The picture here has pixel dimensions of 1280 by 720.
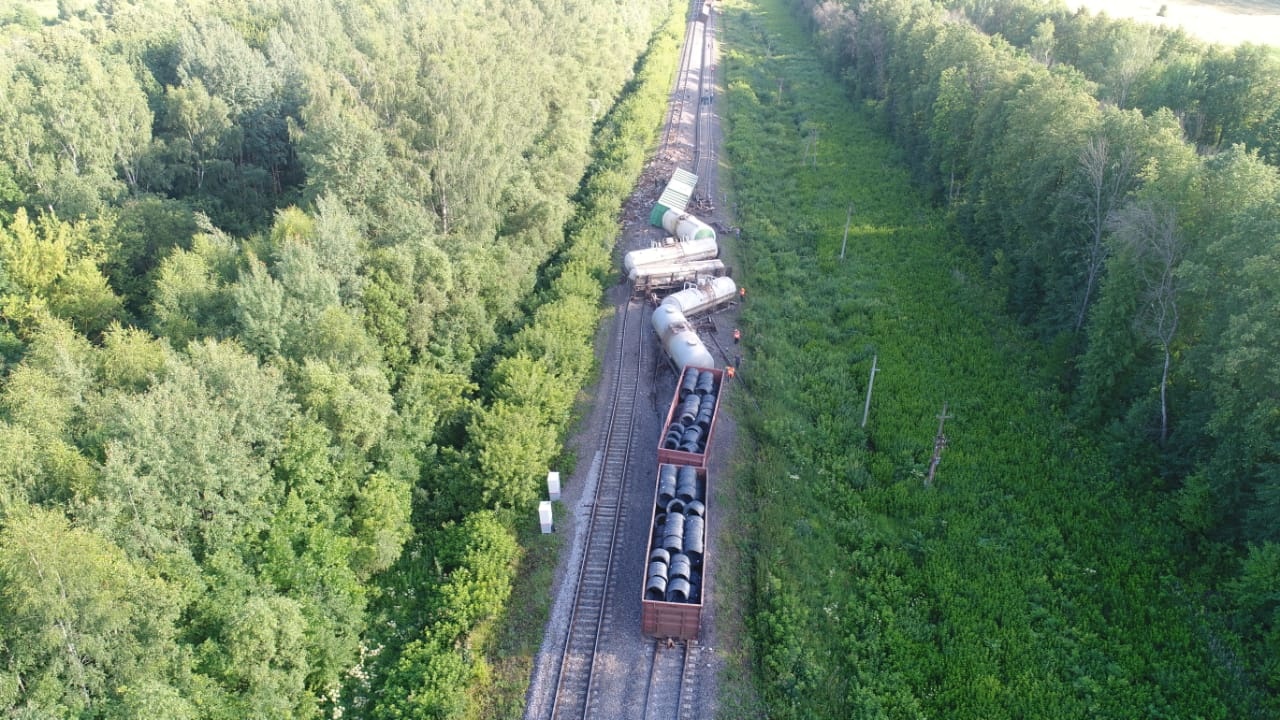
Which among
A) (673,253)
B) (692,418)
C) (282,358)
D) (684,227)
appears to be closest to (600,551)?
(692,418)

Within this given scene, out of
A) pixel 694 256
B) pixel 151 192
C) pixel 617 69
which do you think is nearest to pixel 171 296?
pixel 151 192

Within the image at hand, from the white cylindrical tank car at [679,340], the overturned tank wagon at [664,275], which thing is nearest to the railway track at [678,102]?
the overturned tank wagon at [664,275]

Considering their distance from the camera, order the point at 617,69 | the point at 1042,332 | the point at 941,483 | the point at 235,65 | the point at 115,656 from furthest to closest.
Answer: the point at 617,69 → the point at 235,65 → the point at 1042,332 → the point at 941,483 → the point at 115,656

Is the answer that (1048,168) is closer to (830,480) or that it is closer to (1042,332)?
(1042,332)

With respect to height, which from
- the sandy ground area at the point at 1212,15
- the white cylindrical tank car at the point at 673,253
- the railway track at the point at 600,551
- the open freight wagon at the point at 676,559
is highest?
the sandy ground area at the point at 1212,15

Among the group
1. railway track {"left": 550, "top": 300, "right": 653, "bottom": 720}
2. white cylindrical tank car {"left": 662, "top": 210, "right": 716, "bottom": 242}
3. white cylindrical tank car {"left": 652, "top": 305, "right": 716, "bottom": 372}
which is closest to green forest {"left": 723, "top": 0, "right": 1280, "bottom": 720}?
white cylindrical tank car {"left": 652, "top": 305, "right": 716, "bottom": 372}

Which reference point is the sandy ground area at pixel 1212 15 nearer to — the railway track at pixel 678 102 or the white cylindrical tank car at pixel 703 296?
A: the railway track at pixel 678 102
